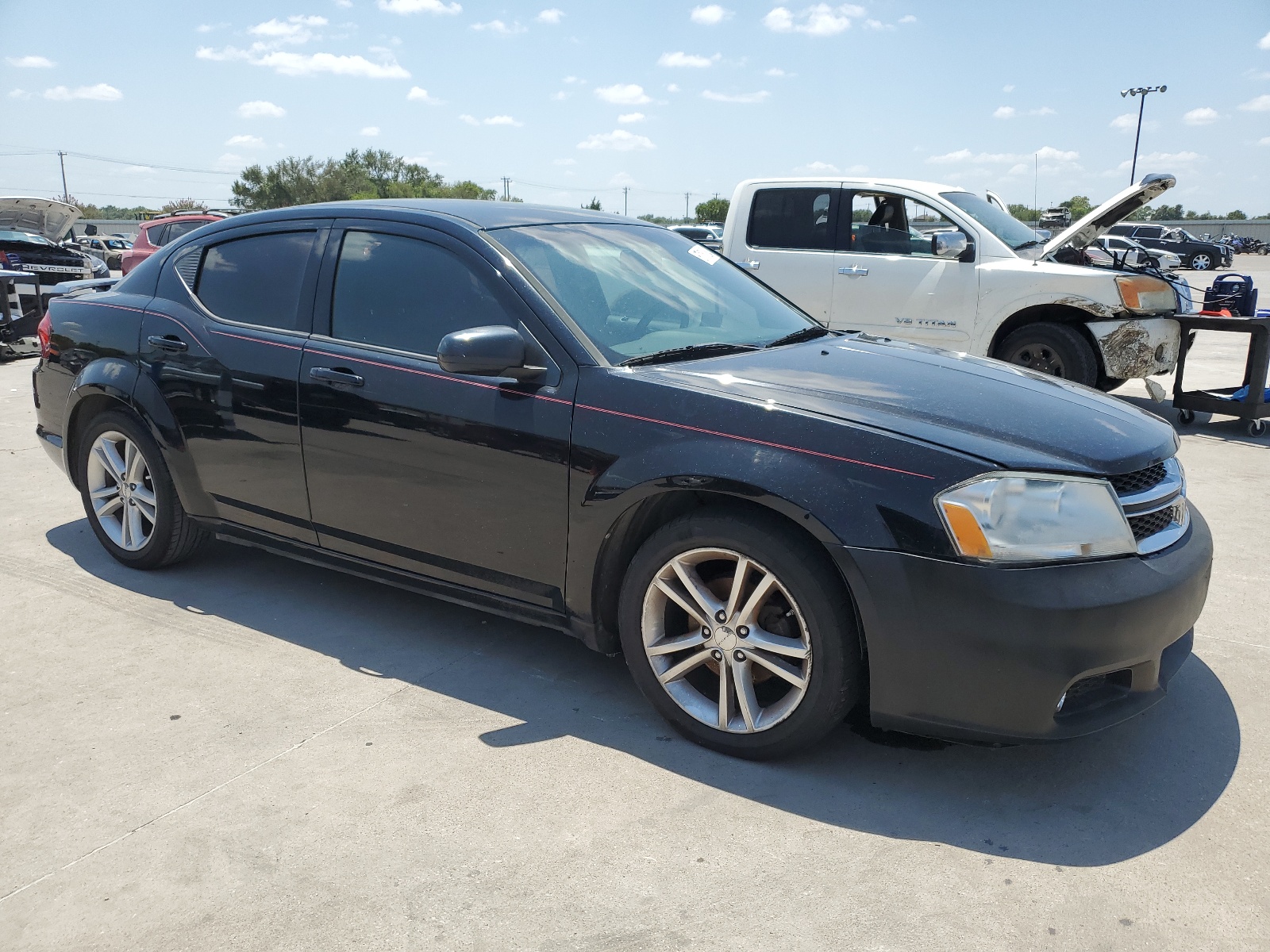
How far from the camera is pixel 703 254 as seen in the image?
4.38 m

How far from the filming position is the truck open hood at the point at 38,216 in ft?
51.3

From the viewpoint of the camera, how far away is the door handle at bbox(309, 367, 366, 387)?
371 centimetres

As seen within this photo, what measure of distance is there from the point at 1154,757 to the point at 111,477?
4402mm

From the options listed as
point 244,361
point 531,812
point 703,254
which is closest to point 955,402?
point 703,254

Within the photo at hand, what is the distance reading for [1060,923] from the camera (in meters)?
2.36

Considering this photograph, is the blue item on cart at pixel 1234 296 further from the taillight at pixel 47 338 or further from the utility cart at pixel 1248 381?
the taillight at pixel 47 338

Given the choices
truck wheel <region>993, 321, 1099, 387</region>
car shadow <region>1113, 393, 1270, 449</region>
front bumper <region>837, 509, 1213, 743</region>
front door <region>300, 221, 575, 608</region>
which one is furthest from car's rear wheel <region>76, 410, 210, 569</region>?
car shadow <region>1113, 393, 1270, 449</region>

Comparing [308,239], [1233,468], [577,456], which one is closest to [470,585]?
[577,456]

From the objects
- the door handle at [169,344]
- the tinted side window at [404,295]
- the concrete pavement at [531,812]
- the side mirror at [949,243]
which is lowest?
the concrete pavement at [531,812]

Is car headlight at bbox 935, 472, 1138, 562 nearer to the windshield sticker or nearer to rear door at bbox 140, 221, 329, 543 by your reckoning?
the windshield sticker

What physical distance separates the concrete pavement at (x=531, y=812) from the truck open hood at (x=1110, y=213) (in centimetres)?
517

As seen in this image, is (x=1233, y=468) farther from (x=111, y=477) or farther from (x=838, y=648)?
(x=111, y=477)

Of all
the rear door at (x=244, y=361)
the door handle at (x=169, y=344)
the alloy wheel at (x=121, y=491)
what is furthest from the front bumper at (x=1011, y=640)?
the alloy wheel at (x=121, y=491)

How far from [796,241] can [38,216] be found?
42.1ft
